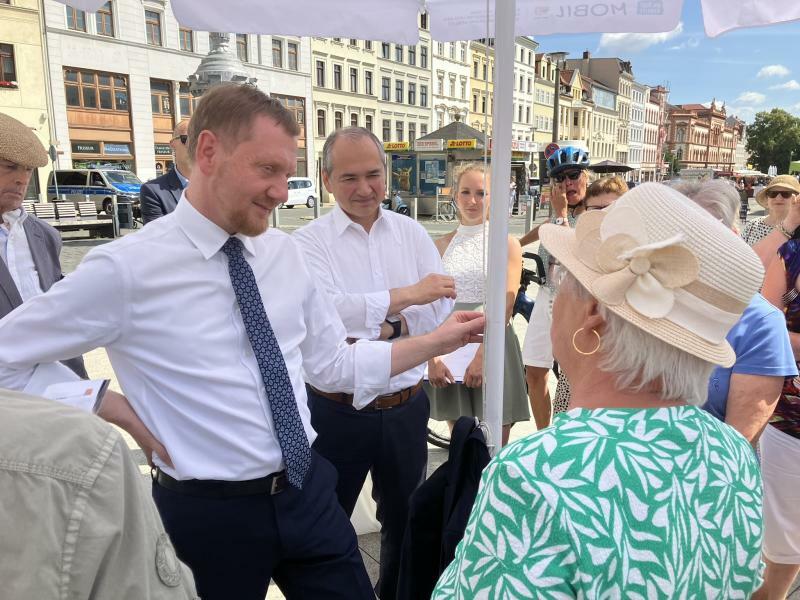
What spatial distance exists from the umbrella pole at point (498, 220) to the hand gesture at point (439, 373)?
1.38 m

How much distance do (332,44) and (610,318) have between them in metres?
42.4

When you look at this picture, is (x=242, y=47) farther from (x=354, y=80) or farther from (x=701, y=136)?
(x=701, y=136)

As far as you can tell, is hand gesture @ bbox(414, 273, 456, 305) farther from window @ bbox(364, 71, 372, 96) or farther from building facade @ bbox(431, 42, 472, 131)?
building facade @ bbox(431, 42, 472, 131)

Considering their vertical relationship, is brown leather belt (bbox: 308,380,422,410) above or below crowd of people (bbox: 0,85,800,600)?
below

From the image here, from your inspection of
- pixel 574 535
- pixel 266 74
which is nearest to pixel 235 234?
pixel 574 535

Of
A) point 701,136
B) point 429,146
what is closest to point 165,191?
point 429,146

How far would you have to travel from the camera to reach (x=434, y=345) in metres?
1.90

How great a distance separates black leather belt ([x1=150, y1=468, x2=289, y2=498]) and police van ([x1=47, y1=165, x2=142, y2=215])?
19.2 m

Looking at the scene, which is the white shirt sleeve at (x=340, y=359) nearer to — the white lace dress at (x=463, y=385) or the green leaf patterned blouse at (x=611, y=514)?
the green leaf patterned blouse at (x=611, y=514)

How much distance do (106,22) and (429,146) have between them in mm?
17482

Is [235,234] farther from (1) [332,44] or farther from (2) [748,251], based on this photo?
(1) [332,44]

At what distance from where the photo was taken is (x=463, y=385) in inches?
131

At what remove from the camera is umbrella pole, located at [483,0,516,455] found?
1.52m

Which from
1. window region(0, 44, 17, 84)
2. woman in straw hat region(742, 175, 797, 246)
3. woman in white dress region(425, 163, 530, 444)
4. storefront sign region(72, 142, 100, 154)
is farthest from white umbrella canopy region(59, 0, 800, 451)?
storefront sign region(72, 142, 100, 154)
